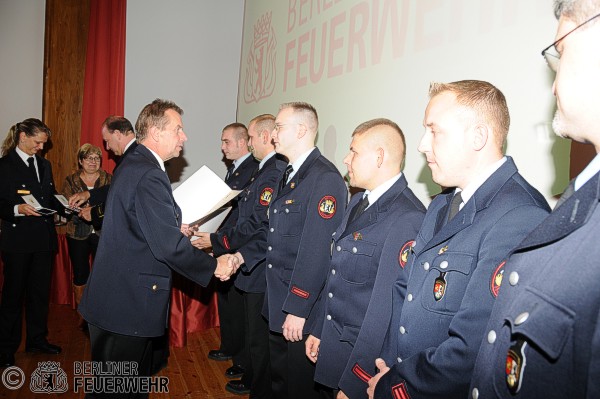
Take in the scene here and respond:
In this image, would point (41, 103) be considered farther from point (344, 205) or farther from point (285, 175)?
point (344, 205)

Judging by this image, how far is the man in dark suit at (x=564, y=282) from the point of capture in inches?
28.0

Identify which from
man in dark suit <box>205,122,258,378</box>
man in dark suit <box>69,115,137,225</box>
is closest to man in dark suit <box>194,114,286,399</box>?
man in dark suit <box>205,122,258,378</box>

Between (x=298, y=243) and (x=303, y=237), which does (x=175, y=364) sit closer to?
(x=298, y=243)

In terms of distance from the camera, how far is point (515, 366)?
0.81 m

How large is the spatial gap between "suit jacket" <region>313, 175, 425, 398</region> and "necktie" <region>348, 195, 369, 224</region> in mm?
35

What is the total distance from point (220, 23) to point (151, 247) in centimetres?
404

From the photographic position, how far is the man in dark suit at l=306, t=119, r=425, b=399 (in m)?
1.60

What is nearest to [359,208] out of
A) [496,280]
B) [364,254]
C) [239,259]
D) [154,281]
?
[364,254]

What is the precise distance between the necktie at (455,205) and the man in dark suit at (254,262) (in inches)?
62.0

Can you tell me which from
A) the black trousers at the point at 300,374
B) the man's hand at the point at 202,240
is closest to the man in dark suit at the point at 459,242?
the black trousers at the point at 300,374

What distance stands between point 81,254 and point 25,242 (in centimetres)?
90

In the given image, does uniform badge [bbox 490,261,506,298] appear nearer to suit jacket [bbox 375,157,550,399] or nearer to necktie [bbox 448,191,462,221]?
suit jacket [bbox 375,157,550,399]

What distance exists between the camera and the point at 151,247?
207cm

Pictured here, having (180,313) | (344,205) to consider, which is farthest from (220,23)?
(344,205)
